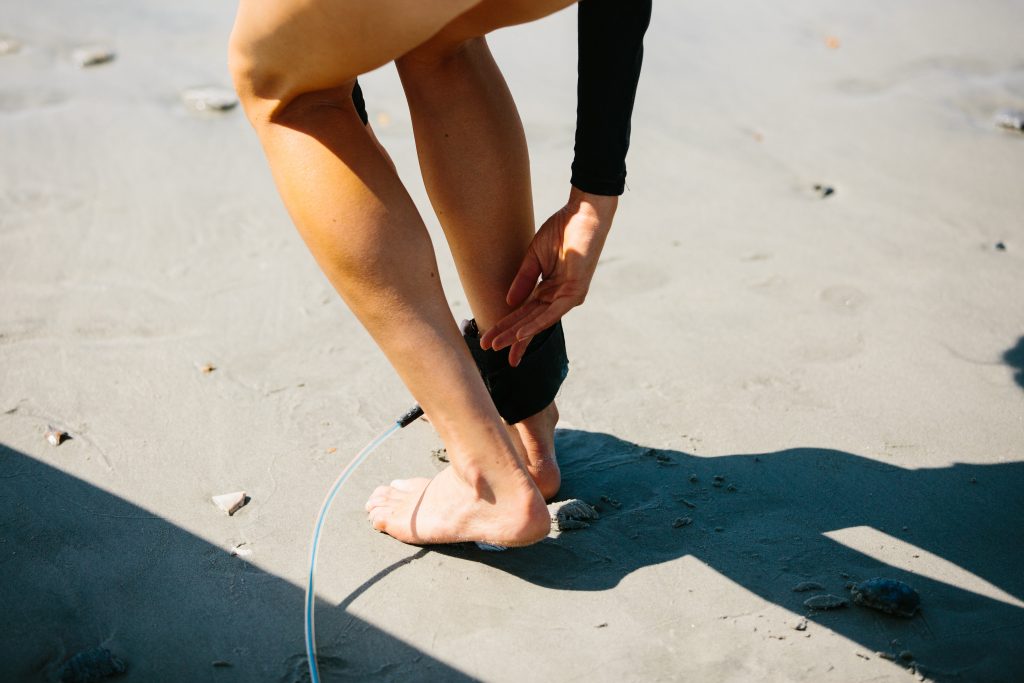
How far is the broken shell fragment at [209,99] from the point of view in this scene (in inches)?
115

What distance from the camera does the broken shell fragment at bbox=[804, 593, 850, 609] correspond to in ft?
4.37

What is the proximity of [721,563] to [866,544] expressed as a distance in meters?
0.25

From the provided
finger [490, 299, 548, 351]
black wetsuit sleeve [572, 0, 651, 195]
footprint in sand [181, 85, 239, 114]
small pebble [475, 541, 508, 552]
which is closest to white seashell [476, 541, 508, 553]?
small pebble [475, 541, 508, 552]

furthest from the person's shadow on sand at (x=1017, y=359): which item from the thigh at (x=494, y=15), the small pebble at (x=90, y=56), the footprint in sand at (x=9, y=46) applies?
the footprint in sand at (x=9, y=46)

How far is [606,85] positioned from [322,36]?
0.41 meters

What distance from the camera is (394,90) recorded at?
10.0ft

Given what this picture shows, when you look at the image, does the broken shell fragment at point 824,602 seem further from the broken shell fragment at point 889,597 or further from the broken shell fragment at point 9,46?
the broken shell fragment at point 9,46

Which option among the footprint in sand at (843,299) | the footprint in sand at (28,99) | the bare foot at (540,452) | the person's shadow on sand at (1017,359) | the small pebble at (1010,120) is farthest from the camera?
the small pebble at (1010,120)

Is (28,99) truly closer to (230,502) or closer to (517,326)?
(230,502)

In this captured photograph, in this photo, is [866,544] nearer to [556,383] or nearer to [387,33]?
[556,383]

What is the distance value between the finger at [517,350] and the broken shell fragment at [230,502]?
1.72 ft

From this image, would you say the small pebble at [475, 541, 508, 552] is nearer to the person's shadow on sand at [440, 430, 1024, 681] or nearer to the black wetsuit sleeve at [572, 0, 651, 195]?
the person's shadow on sand at [440, 430, 1024, 681]

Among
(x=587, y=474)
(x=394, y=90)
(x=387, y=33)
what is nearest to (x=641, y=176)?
(x=394, y=90)

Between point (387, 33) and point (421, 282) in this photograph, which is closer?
point (387, 33)
